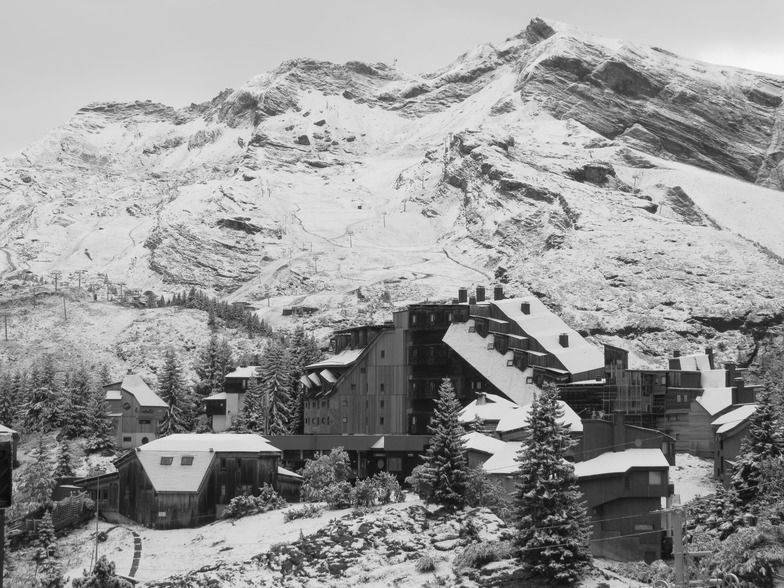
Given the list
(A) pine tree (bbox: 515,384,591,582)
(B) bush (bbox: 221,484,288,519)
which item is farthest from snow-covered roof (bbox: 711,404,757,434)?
(A) pine tree (bbox: 515,384,591,582)

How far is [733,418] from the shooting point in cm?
8406

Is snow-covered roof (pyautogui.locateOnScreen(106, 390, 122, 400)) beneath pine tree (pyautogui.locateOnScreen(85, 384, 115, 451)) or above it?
above

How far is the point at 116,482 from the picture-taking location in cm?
7244

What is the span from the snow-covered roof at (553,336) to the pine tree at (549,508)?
160 ft

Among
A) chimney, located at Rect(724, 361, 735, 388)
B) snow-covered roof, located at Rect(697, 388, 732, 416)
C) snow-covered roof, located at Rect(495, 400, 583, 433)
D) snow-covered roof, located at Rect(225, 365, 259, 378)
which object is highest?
snow-covered roof, located at Rect(225, 365, 259, 378)

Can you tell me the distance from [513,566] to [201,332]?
116m

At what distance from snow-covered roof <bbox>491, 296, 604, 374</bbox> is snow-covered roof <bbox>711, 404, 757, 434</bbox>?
13924 millimetres

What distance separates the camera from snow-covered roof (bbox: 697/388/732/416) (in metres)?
92.9

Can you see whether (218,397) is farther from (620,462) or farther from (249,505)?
(620,462)

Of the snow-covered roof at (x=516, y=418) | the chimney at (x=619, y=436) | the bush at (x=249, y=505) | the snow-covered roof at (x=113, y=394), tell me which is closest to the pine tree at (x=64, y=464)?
the bush at (x=249, y=505)

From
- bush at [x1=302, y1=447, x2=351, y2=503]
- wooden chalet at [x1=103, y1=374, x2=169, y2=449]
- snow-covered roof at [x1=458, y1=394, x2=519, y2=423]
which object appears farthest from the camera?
wooden chalet at [x1=103, y1=374, x2=169, y2=449]

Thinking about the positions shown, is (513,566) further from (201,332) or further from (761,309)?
(761,309)

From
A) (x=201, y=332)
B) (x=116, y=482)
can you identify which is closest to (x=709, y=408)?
(x=116, y=482)

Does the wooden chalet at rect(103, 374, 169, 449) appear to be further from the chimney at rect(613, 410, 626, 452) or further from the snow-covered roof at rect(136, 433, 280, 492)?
the chimney at rect(613, 410, 626, 452)
